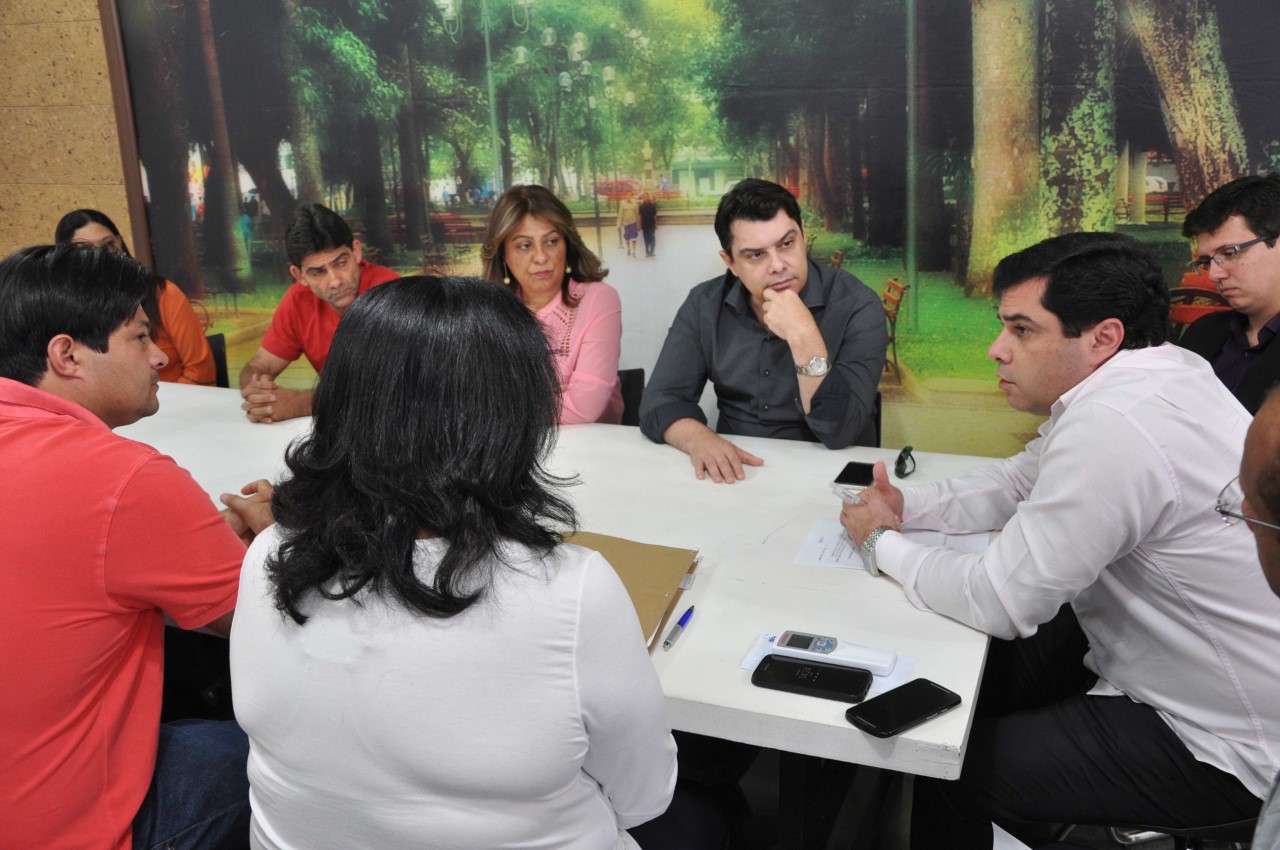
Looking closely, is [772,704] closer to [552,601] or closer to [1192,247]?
[552,601]

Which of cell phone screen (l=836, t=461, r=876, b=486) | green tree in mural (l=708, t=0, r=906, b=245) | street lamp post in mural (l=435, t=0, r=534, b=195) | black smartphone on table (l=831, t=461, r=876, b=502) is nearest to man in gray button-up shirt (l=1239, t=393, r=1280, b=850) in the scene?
black smartphone on table (l=831, t=461, r=876, b=502)

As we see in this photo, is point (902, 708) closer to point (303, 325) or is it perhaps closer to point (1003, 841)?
point (1003, 841)

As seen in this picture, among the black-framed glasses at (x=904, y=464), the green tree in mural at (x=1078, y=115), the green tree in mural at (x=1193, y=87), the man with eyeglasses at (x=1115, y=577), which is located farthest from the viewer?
the green tree in mural at (x=1078, y=115)

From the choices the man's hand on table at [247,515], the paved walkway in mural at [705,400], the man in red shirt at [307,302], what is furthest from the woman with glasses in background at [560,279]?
the man's hand on table at [247,515]

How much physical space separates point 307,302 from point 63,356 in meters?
1.88

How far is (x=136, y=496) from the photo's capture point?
4.36ft

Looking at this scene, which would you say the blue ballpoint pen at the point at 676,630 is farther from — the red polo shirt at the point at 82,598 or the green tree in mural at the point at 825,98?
the green tree in mural at the point at 825,98

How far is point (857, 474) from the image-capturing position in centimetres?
220

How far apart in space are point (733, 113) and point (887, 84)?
1.85 ft

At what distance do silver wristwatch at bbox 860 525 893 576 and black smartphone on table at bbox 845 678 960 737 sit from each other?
1.17 ft

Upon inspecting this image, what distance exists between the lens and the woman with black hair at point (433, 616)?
38.8 inches

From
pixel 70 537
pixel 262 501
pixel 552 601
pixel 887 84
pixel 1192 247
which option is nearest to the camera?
pixel 552 601

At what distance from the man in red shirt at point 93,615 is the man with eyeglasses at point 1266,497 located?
1.27 meters

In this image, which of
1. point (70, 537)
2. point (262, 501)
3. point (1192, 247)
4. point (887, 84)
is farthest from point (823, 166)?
point (70, 537)
